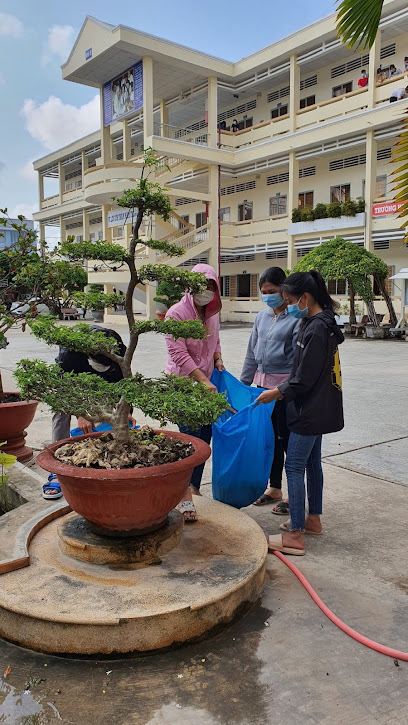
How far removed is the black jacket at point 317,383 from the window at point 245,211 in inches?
957

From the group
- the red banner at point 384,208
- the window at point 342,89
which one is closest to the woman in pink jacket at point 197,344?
the red banner at point 384,208

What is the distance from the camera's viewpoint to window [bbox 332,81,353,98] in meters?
22.1

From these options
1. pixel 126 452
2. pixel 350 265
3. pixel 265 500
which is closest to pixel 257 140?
pixel 350 265

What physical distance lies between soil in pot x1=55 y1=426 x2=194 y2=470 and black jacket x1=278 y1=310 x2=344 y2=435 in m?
0.63

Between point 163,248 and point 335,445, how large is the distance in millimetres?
2993

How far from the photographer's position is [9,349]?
574 inches

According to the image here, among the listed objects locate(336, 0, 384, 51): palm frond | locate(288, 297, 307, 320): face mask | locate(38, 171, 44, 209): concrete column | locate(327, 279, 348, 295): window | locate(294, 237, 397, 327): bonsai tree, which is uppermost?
locate(38, 171, 44, 209): concrete column

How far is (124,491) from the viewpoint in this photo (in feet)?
7.55

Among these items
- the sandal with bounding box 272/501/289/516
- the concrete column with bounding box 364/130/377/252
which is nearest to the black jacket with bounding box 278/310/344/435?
the sandal with bounding box 272/501/289/516

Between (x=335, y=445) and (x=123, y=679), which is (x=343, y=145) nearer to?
(x=335, y=445)

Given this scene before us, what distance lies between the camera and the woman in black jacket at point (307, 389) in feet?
9.43

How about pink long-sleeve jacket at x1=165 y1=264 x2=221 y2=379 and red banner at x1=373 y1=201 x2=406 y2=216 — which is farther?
red banner at x1=373 y1=201 x2=406 y2=216

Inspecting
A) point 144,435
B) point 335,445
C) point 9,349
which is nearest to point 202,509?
point 144,435

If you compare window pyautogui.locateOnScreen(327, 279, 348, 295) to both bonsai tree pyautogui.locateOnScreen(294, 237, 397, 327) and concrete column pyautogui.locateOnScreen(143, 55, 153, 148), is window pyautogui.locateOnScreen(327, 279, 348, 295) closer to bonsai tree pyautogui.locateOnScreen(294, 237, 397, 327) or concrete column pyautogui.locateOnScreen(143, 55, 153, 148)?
A: bonsai tree pyautogui.locateOnScreen(294, 237, 397, 327)
